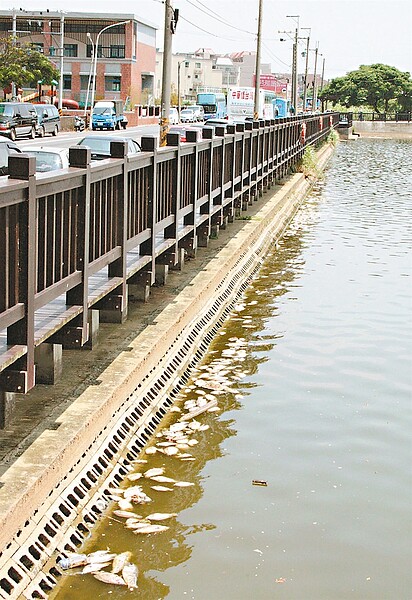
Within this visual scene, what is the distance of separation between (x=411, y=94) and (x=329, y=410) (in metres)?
134

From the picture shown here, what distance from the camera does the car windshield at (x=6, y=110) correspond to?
1944 inches

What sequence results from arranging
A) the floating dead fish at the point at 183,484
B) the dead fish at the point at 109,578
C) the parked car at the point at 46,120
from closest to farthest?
the dead fish at the point at 109,578, the floating dead fish at the point at 183,484, the parked car at the point at 46,120

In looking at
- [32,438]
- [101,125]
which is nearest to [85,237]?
[32,438]

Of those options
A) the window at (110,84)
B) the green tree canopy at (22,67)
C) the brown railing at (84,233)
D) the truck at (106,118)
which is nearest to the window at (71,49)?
the window at (110,84)

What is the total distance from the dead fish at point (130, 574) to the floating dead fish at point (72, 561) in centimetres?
21

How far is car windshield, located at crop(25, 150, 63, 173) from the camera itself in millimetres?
16438

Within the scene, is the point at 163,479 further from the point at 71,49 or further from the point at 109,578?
the point at 71,49

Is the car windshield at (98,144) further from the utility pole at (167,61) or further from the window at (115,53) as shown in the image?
the window at (115,53)

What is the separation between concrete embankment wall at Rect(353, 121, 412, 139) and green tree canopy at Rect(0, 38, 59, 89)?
3576 cm

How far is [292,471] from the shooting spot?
22.9 feet

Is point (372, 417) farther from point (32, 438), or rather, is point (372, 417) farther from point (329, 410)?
point (32, 438)

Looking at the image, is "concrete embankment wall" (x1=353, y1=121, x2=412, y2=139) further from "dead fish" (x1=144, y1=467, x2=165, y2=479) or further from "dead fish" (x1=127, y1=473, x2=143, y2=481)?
"dead fish" (x1=127, y1=473, x2=143, y2=481)

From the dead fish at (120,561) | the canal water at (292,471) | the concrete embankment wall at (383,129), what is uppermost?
the dead fish at (120,561)

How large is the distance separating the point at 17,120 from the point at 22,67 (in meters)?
28.0
